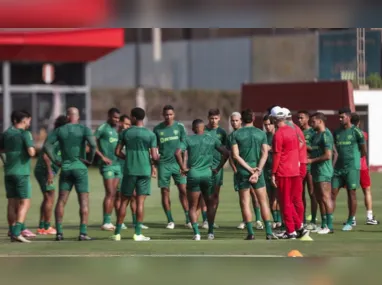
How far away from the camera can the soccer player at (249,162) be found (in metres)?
12.7

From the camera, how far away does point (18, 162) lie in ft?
41.4

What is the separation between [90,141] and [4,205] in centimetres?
902

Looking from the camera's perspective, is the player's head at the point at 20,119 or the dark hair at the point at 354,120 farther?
the dark hair at the point at 354,120

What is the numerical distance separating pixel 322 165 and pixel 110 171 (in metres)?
3.27

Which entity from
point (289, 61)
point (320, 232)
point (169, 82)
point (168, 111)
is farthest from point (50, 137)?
point (169, 82)

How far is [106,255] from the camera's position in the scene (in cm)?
1080

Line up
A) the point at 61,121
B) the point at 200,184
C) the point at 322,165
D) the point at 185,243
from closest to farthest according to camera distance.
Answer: the point at 185,243, the point at 200,184, the point at 61,121, the point at 322,165

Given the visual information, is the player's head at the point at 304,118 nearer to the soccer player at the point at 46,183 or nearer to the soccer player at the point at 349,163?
the soccer player at the point at 349,163

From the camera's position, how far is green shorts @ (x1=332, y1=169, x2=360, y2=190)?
14930 mm

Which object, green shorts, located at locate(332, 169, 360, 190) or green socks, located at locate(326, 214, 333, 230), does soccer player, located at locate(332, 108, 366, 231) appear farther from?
green socks, located at locate(326, 214, 333, 230)

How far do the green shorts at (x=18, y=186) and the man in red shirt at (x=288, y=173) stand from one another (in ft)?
10.3

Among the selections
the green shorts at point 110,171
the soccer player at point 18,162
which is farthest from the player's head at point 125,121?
the soccer player at point 18,162

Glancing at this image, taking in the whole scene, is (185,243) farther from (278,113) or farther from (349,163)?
(349,163)

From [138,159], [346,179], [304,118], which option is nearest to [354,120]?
[346,179]
